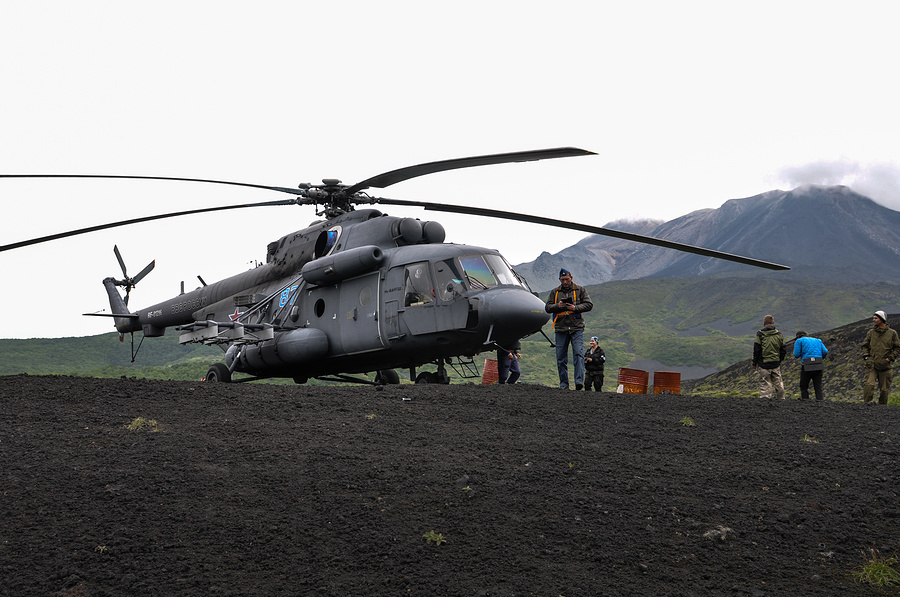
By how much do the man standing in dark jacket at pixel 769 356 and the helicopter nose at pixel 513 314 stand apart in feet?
16.3

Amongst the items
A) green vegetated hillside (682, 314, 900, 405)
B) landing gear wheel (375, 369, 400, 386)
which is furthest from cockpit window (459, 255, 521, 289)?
green vegetated hillside (682, 314, 900, 405)

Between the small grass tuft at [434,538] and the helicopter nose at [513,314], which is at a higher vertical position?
the helicopter nose at [513,314]

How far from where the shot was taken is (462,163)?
399 inches

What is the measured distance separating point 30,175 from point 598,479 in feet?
28.8

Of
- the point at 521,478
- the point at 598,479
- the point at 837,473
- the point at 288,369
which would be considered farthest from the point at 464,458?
the point at 288,369

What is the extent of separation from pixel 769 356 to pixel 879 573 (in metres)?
9.39

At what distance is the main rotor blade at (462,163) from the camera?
28.6ft

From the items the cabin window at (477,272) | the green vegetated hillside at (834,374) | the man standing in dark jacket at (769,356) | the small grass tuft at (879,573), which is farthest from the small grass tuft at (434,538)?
the green vegetated hillside at (834,374)

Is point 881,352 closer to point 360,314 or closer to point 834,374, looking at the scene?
point 360,314

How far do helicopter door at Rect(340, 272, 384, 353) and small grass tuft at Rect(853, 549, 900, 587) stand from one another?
8989 millimetres

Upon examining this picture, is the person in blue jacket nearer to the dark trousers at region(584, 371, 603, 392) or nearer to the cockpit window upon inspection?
the dark trousers at region(584, 371, 603, 392)

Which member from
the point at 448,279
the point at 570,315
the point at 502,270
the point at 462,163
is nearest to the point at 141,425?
the point at 462,163

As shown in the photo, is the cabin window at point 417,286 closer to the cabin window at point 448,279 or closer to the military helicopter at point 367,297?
the military helicopter at point 367,297

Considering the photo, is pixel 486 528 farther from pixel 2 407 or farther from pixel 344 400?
pixel 2 407
